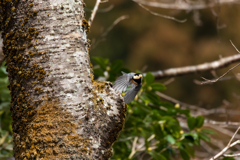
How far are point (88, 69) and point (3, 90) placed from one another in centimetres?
103

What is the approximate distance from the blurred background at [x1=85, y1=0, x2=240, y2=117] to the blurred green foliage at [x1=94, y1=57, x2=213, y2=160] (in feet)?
7.24

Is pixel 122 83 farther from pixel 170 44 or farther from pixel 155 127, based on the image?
pixel 170 44

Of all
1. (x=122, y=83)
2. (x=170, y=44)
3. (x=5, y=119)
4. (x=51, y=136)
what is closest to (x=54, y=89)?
(x=51, y=136)

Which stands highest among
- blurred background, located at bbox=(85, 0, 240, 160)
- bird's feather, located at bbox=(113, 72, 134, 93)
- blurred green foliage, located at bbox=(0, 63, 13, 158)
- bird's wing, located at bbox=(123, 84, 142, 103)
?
bird's feather, located at bbox=(113, 72, 134, 93)

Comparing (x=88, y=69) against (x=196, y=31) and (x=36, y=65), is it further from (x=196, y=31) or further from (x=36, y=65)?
(x=196, y=31)

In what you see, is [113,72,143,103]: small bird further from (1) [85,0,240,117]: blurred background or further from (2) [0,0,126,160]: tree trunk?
(1) [85,0,240,117]: blurred background

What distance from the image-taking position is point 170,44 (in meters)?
3.70

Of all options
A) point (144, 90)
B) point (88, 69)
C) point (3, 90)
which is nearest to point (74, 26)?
point (88, 69)

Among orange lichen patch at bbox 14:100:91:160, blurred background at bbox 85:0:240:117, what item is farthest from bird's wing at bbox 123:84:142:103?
blurred background at bbox 85:0:240:117

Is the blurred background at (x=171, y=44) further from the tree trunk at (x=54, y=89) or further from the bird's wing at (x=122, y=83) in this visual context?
the tree trunk at (x=54, y=89)

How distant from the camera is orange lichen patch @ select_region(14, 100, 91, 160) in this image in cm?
64

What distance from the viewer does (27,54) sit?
2.27 ft

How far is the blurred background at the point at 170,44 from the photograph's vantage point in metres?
3.55

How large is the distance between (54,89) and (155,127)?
0.71m
